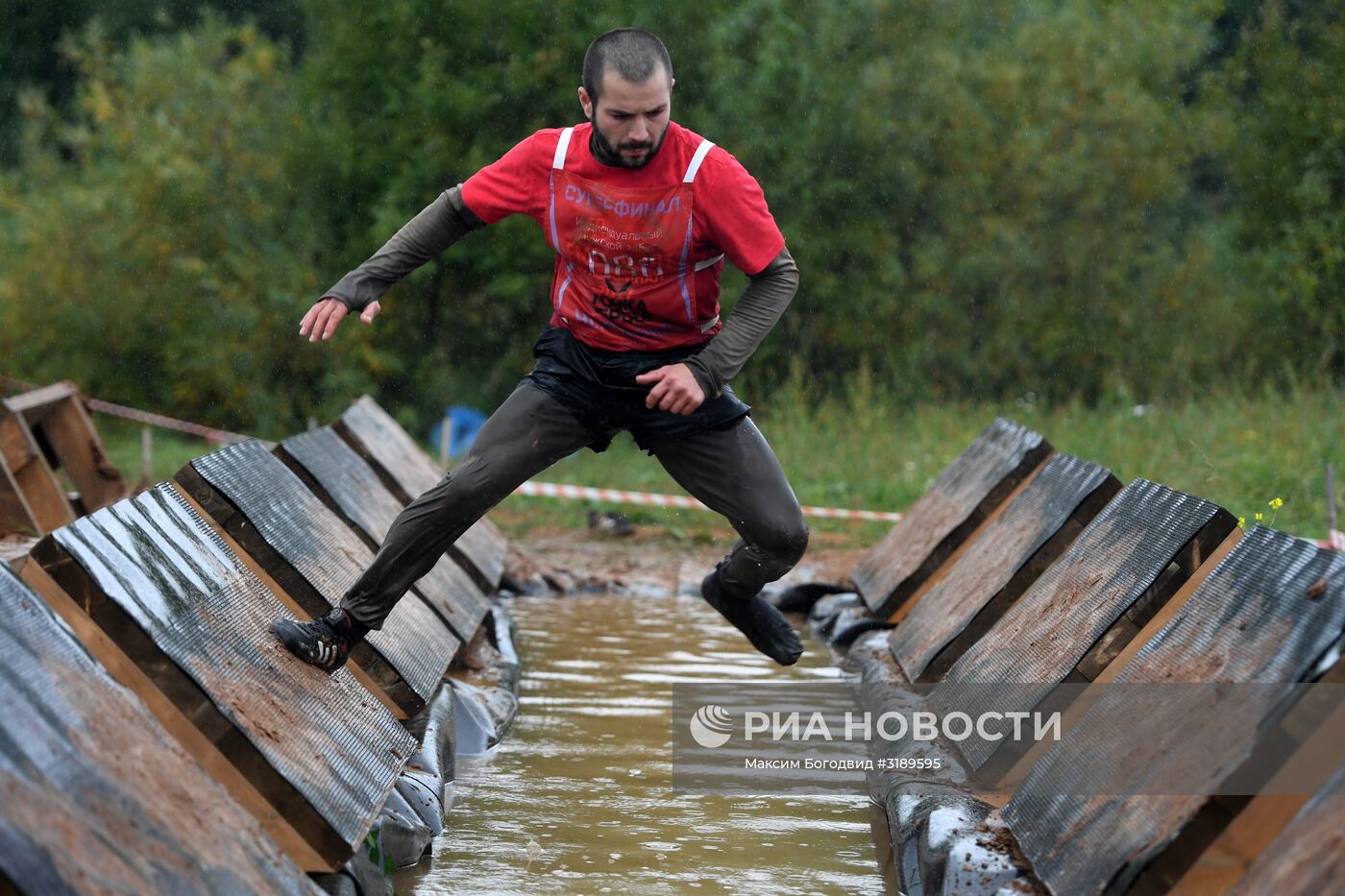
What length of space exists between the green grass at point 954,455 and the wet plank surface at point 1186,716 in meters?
6.00

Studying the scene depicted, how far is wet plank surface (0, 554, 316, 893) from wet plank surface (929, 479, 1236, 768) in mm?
2390

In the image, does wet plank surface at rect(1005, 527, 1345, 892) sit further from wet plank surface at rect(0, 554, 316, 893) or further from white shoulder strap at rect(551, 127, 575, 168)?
white shoulder strap at rect(551, 127, 575, 168)

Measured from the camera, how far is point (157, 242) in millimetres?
21750

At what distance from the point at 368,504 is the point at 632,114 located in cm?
338

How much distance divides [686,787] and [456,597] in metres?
2.28

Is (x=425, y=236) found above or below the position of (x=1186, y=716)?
above

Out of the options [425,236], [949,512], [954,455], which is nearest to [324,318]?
[425,236]

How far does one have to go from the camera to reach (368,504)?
7.56m

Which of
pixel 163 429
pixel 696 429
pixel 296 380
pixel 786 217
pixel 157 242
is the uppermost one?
pixel 696 429

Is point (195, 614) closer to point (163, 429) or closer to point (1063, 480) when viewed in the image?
point (1063, 480)

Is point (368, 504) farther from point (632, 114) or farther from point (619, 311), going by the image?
point (632, 114)

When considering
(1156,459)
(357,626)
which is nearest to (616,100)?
(357,626)
